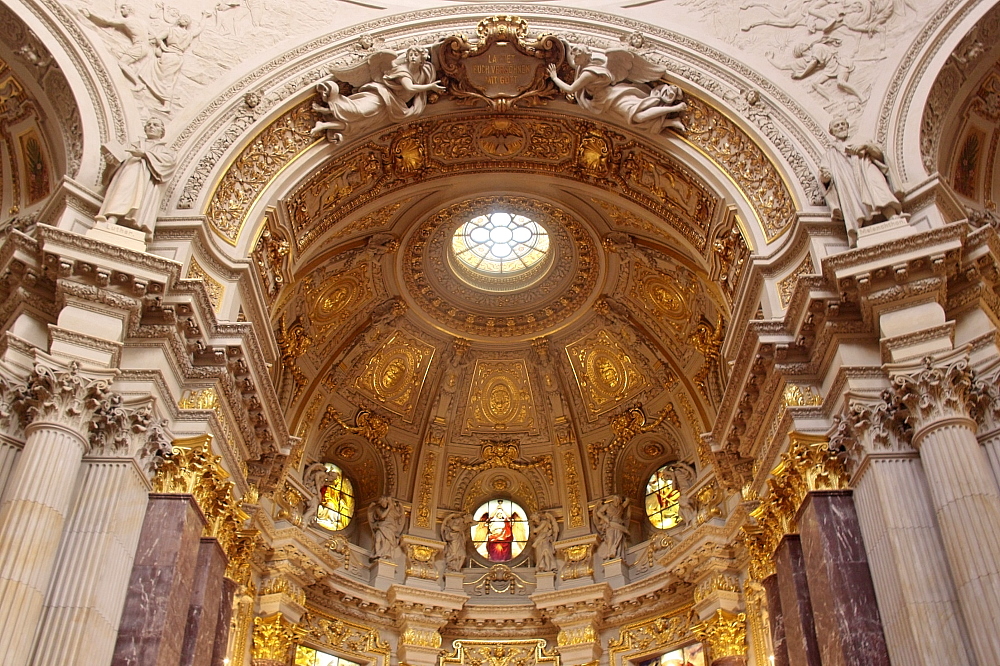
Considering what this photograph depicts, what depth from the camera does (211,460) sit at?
483 inches

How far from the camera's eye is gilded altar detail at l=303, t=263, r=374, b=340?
18.9m

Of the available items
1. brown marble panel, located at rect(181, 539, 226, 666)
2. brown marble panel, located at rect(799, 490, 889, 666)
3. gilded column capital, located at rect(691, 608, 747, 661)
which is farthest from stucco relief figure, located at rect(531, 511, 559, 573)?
brown marble panel, located at rect(799, 490, 889, 666)

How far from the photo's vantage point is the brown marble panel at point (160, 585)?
1050 cm

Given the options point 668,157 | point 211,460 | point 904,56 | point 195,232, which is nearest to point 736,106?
point 668,157

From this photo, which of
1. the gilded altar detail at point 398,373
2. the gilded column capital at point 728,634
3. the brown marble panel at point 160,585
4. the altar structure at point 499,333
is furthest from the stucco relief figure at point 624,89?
the brown marble panel at point 160,585

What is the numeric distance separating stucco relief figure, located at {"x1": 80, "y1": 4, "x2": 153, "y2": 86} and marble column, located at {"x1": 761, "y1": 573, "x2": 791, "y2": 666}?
1191cm

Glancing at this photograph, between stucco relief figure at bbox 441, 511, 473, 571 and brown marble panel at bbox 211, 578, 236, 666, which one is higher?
stucco relief figure at bbox 441, 511, 473, 571

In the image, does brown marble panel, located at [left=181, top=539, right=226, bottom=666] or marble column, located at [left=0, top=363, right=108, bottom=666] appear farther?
Answer: brown marble panel, located at [left=181, top=539, right=226, bottom=666]

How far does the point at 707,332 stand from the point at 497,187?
16.4 ft

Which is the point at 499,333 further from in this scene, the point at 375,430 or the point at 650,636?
A: the point at 650,636

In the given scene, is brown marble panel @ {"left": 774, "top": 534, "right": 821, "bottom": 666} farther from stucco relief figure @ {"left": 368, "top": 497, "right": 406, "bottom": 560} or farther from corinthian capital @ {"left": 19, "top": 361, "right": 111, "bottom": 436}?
stucco relief figure @ {"left": 368, "top": 497, "right": 406, "bottom": 560}

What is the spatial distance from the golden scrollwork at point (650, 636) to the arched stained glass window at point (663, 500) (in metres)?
2.15

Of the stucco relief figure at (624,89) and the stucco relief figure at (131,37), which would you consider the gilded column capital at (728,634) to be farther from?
the stucco relief figure at (131,37)

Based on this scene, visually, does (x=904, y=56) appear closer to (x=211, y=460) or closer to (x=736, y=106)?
(x=736, y=106)
